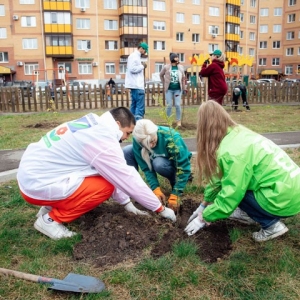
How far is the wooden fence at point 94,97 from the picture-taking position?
14930mm

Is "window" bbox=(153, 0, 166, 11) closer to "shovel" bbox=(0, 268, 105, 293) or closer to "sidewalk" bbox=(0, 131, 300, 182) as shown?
"sidewalk" bbox=(0, 131, 300, 182)

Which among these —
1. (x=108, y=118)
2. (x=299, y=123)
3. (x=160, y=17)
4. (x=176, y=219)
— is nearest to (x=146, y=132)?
(x=108, y=118)

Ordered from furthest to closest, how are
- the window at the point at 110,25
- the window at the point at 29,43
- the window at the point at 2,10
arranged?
the window at the point at 110,25 < the window at the point at 29,43 < the window at the point at 2,10

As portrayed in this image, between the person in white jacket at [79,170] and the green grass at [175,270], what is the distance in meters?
0.28

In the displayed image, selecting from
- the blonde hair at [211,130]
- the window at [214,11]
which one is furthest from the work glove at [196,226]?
the window at [214,11]

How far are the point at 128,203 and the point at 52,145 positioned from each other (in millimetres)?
1012

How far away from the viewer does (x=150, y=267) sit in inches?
98.6

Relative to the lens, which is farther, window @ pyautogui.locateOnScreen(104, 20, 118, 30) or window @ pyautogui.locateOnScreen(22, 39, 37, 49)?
window @ pyautogui.locateOnScreen(104, 20, 118, 30)

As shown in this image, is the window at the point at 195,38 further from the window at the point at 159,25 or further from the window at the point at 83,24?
the window at the point at 83,24

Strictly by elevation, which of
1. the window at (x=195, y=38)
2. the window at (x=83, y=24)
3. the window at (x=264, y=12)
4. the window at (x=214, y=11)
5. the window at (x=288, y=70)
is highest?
the window at (x=264, y=12)

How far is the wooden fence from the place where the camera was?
14930 millimetres

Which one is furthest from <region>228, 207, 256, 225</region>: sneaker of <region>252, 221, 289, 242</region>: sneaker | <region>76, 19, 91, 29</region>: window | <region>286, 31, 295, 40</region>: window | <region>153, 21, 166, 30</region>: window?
<region>286, 31, 295, 40</region>: window

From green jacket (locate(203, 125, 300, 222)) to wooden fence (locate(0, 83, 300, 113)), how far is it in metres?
11.0

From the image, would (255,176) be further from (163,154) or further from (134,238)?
(163,154)
